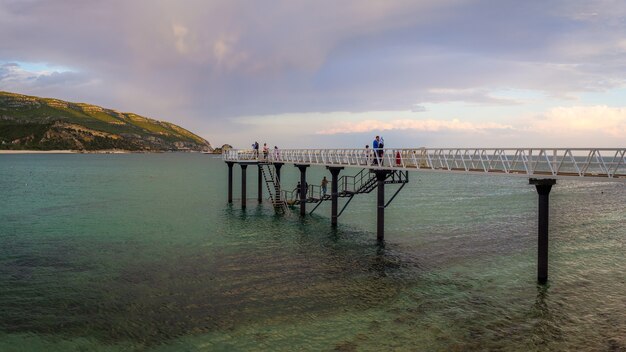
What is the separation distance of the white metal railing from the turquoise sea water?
5.02m

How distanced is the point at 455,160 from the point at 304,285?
36.3ft

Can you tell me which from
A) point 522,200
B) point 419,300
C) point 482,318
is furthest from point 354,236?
point 522,200

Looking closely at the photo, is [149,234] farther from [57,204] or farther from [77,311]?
[57,204]

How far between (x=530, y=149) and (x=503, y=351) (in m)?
10.4

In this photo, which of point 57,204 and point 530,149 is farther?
point 57,204

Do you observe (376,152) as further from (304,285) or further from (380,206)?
(304,285)

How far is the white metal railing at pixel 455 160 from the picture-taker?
61.3 feet

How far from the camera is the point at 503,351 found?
13.5m

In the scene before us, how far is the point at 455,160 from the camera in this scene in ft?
79.7

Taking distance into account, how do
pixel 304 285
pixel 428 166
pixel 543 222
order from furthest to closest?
pixel 428 166
pixel 543 222
pixel 304 285

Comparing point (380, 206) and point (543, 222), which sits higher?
point (543, 222)

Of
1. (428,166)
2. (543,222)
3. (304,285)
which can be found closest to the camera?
(304,285)

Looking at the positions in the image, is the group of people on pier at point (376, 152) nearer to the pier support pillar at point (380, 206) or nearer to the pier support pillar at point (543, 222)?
the pier support pillar at point (380, 206)

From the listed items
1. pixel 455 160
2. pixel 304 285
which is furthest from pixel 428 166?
pixel 304 285
